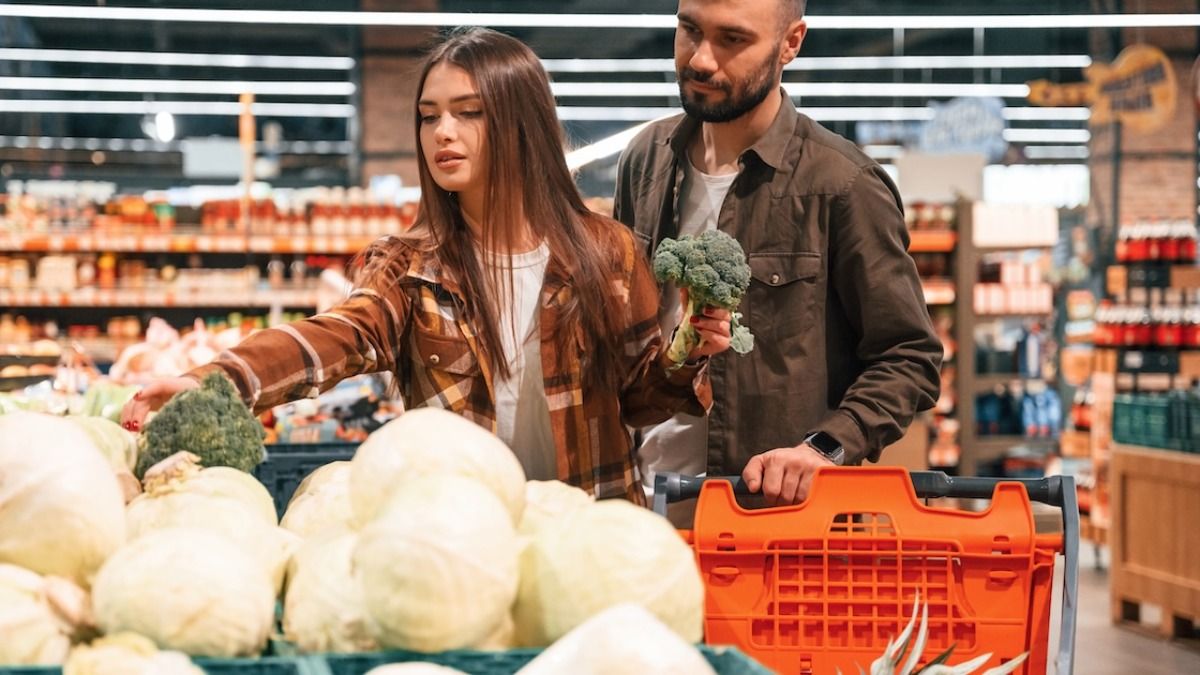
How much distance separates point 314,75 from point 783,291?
16.6 m

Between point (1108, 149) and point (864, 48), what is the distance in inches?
143

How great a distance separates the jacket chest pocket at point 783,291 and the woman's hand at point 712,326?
0.55 m

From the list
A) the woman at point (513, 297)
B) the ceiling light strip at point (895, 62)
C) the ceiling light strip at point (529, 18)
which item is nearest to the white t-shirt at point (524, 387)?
the woman at point (513, 297)

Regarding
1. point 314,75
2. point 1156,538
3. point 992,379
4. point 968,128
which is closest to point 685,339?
point 1156,538

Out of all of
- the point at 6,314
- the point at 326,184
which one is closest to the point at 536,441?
the point at 6,314

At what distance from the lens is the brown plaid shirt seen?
2.10m

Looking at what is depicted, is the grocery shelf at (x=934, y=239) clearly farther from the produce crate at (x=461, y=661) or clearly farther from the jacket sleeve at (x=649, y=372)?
the produce crate at (x=461, y=661)

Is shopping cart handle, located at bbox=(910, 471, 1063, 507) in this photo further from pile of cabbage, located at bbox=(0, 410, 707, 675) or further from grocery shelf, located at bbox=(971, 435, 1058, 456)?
grocery shelf, located at bbox=(971, 435, 1058, 456)

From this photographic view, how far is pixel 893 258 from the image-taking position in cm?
235

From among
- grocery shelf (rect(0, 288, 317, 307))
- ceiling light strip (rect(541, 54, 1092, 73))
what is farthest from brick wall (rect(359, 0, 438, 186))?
grocery shelf (rect(0, 288, 317, 307))

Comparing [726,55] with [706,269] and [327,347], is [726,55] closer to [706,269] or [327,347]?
[706,269]

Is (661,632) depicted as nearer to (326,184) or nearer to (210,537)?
(210,537)

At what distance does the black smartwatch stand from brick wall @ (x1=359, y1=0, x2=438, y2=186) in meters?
12.3

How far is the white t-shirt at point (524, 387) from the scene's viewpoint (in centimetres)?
218
